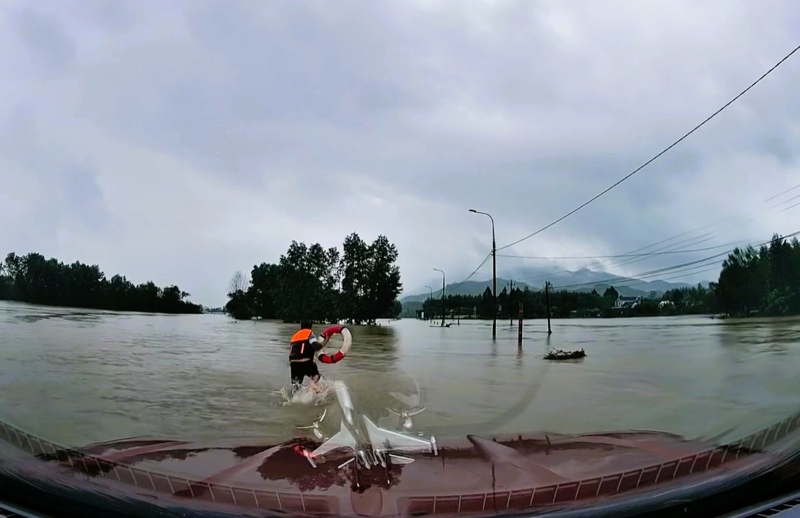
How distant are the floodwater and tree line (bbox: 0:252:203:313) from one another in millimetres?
70

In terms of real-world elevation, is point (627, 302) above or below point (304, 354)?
above

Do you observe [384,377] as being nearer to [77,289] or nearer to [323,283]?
[323,283]

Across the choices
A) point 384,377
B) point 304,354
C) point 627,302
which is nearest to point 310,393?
point 304,354

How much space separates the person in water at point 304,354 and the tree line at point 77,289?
0.75 m

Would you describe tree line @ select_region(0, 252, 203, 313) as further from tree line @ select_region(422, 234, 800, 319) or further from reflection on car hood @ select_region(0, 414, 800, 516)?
tree line @ select_region(422, 234, 800, 319)

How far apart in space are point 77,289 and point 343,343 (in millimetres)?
1404

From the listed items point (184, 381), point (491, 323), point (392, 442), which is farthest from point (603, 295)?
point (184, 381)

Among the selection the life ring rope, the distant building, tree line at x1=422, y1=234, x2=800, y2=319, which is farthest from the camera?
the distant building

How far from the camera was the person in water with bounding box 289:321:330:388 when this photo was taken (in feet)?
8.71

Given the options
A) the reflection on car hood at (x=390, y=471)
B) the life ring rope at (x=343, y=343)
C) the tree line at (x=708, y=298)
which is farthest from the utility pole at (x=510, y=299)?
the life ring rope at (x=343, y=343)

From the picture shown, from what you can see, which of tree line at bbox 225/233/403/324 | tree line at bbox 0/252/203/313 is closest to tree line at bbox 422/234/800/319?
tree line at bbox 225/233/403/324

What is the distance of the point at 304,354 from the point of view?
2662 mm

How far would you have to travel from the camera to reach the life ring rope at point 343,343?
2623mm

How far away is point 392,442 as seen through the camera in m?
2.33
